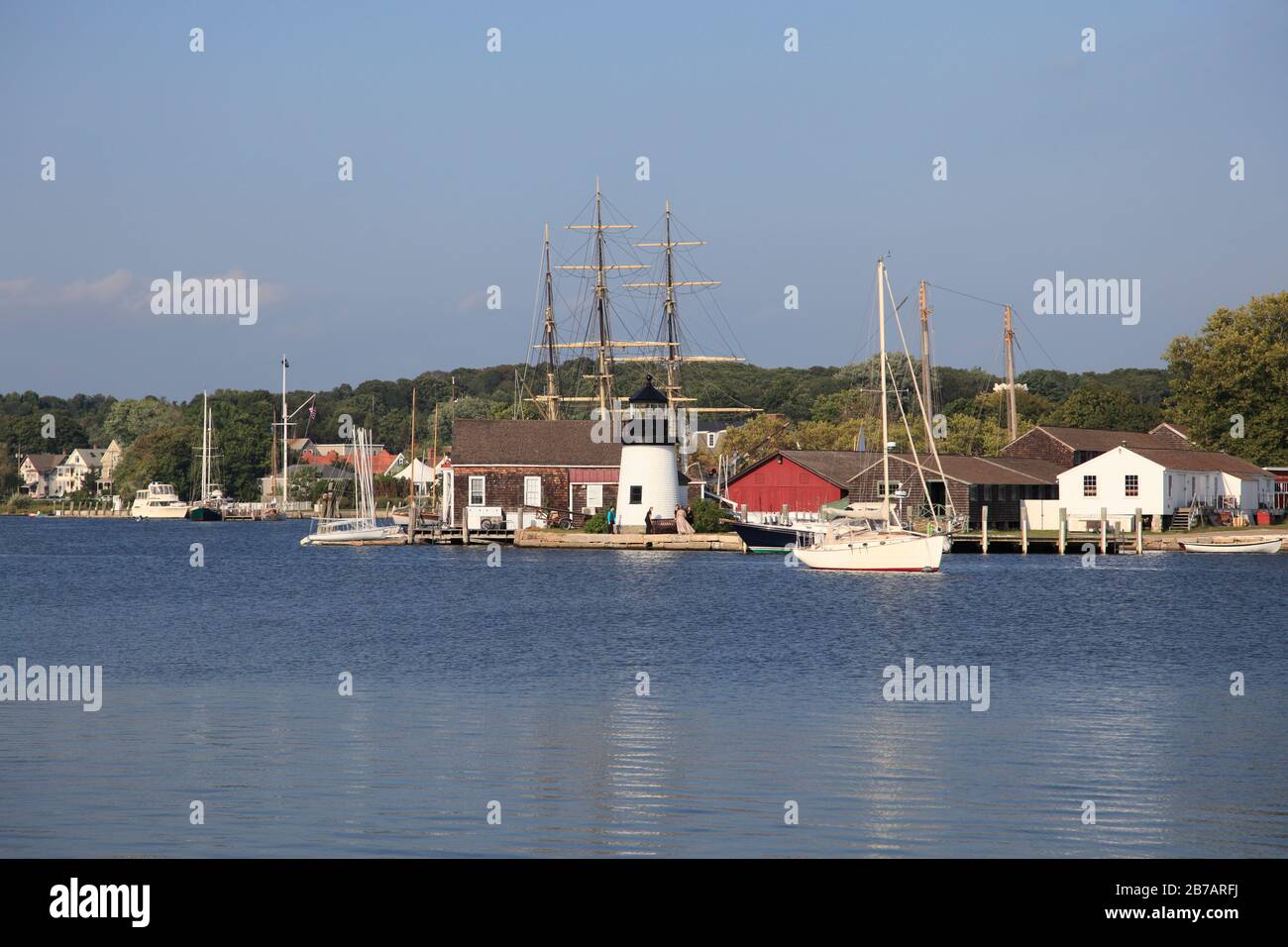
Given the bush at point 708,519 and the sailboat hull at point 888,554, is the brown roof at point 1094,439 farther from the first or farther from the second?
the sailboat hull at point 888,554

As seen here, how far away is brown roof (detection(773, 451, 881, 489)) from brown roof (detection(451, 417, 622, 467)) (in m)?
9.61

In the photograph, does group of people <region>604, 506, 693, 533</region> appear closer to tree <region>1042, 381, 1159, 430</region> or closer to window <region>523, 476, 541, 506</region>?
window <region>523, 476, 541, 506</region>

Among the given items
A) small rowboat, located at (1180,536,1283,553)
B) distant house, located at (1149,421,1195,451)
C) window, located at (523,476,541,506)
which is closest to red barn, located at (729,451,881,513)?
window, located at (523,476,541,506)

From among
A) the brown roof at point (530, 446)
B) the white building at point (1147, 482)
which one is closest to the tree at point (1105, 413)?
the white building at point (1147, 482)

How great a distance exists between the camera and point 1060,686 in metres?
28.4

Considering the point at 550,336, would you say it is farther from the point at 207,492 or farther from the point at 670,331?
the point at 207,492

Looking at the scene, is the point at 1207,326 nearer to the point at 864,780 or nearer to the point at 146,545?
the point at 146,545

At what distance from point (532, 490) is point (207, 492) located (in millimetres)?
88661

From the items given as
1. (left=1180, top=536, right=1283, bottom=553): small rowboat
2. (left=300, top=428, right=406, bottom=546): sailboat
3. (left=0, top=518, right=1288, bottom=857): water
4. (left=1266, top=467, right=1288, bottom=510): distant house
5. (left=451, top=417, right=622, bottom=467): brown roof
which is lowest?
(left=0, top=518, right=1288, bottom=857): water

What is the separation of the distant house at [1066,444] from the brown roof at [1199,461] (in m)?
3.49

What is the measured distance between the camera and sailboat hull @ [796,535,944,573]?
5891 cm
